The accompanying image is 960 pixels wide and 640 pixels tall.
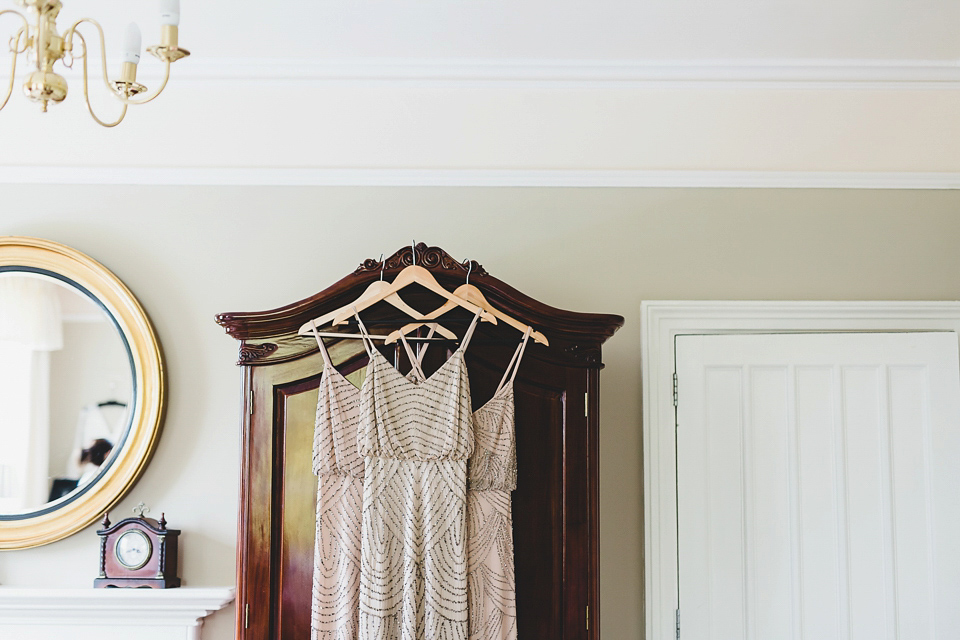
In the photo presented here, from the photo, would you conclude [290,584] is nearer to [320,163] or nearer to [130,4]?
[320,163]

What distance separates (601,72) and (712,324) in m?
0.89

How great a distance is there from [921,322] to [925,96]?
0.75 meters

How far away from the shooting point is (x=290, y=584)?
2070mm

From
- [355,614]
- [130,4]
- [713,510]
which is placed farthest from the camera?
[713,510]

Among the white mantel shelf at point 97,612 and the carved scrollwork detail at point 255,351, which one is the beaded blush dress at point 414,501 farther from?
the white mantel shelf at point 97,612

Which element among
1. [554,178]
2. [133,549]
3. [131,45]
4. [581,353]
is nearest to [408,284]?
[581,353]

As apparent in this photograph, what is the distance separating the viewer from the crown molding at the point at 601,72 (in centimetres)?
269

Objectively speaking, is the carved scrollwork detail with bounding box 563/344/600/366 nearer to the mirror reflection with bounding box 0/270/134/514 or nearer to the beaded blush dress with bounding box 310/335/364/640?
the beaded blush dress with bounding box 310/335/364/640

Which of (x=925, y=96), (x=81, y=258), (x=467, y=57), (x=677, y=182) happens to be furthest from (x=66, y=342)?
(x=925, y=96)

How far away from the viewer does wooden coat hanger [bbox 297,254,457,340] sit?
83.8 inches

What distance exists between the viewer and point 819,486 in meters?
2.55

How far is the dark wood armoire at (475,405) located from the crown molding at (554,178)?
0.61 metres

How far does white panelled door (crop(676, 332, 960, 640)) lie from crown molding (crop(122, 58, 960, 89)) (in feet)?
2.76

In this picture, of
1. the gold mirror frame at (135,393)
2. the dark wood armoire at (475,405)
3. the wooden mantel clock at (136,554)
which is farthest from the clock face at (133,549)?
the dark wood armoire at (475,405)
